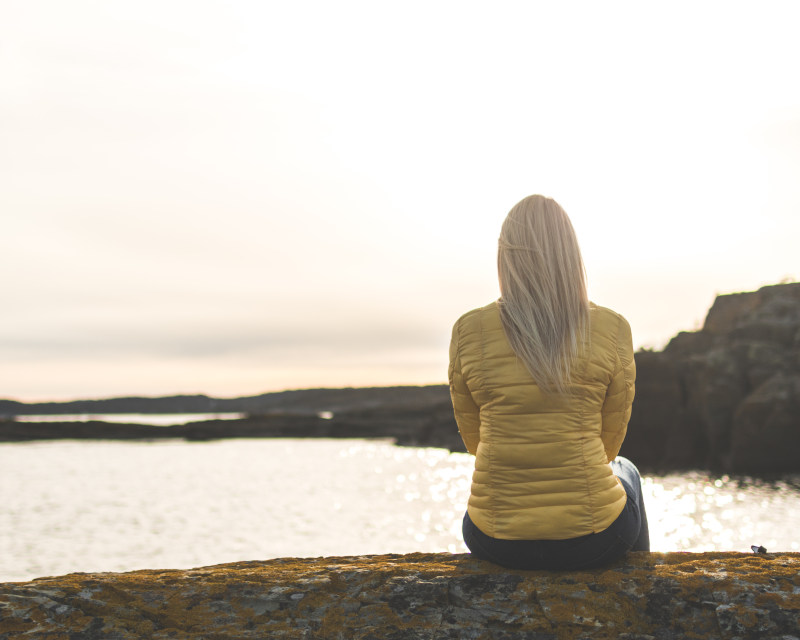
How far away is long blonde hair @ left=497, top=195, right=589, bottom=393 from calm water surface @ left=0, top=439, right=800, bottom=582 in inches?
810

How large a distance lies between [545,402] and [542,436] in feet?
0.54

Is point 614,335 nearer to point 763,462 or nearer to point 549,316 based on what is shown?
point 549,316

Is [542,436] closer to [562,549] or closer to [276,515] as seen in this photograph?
[562,549]

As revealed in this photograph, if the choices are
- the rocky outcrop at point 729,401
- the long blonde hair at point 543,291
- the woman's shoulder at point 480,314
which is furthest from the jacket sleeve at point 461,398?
the rocky outcrop at point 729,401

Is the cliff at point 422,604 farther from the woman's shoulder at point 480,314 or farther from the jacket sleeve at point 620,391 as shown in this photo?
the woman's shoulder at point 480,314

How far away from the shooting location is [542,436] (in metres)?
3.31

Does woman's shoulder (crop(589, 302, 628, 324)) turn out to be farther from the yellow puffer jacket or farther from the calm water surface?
the calm water surface

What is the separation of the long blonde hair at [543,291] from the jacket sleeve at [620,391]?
0.24 m

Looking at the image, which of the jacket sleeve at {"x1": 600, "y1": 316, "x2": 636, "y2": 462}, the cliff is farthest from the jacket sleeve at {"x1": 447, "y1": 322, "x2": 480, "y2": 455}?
the cliff

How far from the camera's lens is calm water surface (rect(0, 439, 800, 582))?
24.6 metres

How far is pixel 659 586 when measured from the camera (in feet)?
9.76

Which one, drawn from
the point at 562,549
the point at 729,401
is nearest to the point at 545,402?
the point at 562,549

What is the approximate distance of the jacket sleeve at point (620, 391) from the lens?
345cm

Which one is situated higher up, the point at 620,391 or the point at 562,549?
the point at 620,391
